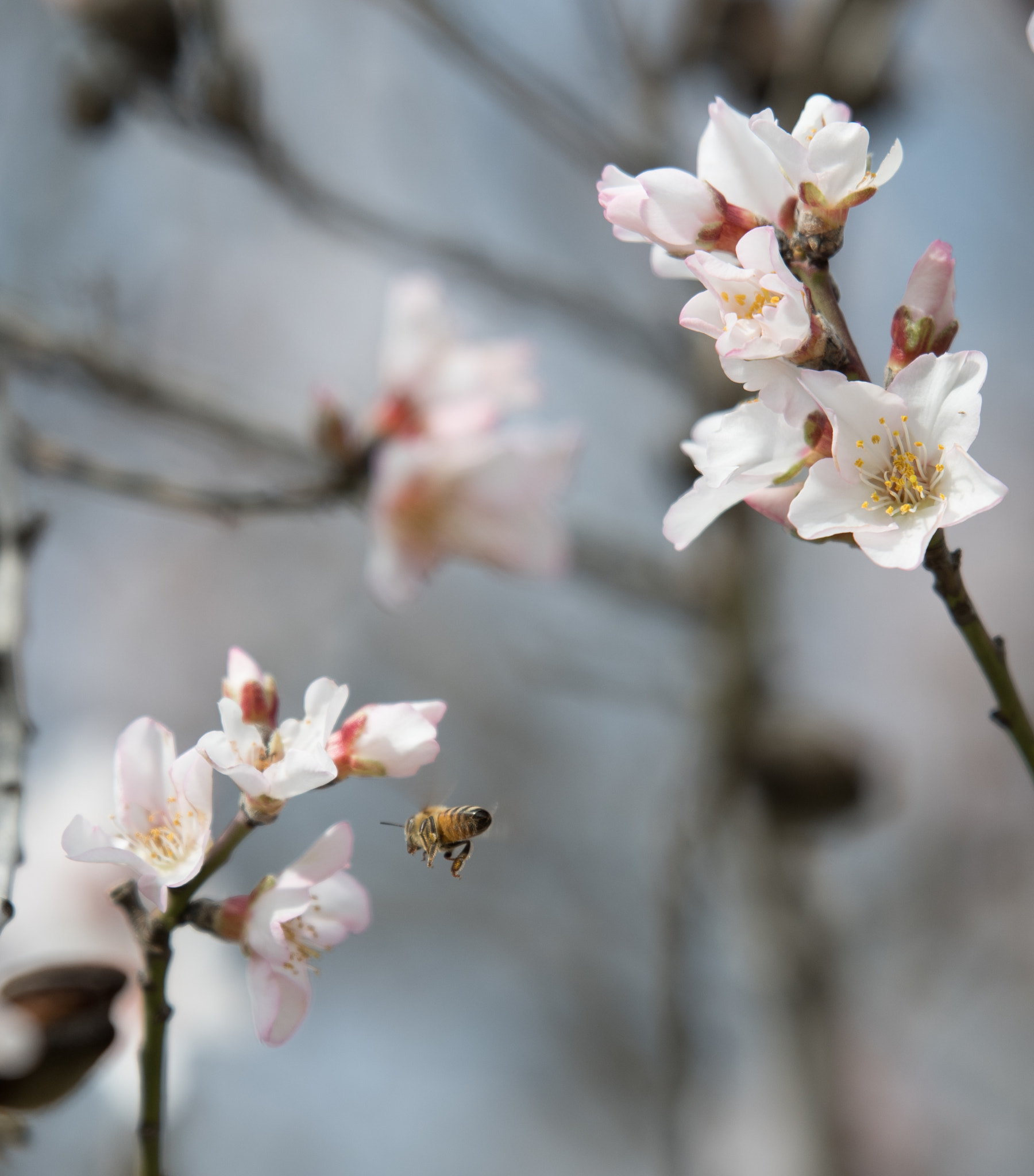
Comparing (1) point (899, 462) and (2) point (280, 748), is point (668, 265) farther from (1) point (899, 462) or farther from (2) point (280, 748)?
(2) point (280, 748)

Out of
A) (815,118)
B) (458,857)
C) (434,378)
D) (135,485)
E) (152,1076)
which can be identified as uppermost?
(434,378)

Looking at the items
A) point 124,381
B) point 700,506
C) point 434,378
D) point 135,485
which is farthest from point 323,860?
point 124,381

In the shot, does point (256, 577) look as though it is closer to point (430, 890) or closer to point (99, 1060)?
point (430, 890)

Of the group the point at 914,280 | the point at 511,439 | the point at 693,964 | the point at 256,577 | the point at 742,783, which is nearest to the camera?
the point at 914,280

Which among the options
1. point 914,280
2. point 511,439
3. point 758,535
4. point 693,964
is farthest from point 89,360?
point 693,964

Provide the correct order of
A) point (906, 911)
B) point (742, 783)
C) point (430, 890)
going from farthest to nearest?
A: point (430, 890), point (906, 911), point (742, 783)

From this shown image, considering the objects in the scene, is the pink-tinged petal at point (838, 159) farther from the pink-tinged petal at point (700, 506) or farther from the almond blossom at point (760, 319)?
the pink-tinged petal at point (700, 506)

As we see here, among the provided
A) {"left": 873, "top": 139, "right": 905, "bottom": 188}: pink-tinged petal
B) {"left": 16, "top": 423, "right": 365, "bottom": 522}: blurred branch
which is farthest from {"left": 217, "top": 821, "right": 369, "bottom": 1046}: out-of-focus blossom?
{"left": 16, "top": 423, "right": 365, "bottom": 522}: blurred branch
